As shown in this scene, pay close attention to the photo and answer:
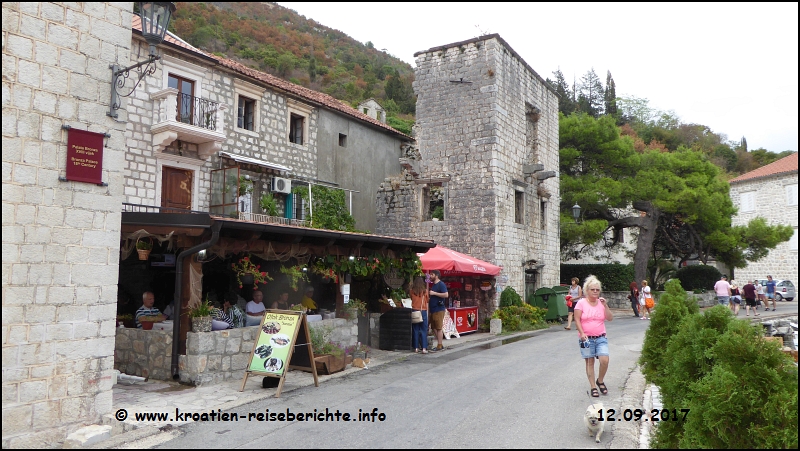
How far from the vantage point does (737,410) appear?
416 cm

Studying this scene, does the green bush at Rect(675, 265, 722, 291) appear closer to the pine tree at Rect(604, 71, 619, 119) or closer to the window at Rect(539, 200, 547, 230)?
the window at Rect(539, 200, 547, 230)

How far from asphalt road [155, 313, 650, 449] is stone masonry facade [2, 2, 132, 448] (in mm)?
1379

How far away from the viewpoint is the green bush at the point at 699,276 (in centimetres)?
2908

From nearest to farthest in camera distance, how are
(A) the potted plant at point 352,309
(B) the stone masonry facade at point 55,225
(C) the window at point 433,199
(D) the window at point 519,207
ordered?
(B) the stone masonry facade at point 55,225, (A) the potted plant at point 352,309, (C) the window at point 433,199, (D) the window at point 519,207

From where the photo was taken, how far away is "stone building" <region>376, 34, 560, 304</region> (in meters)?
17.7

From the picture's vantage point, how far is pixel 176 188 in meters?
14.7

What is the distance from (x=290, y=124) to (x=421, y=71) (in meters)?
5.02

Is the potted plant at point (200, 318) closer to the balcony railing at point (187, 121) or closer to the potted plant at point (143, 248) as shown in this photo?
the potted plant at point (143, 248)

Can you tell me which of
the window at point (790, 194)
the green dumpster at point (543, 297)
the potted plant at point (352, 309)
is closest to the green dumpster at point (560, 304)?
the green dumpster at point (543, 297)

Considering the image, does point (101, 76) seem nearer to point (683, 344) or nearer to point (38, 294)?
point (38, 294)

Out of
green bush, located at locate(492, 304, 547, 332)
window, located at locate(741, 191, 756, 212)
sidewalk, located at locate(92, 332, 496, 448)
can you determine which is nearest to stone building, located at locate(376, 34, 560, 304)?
green bush, located at locate(492, 304, 547, 332)

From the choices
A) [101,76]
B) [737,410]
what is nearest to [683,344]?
[737,410]

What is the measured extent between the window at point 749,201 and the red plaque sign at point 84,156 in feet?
134

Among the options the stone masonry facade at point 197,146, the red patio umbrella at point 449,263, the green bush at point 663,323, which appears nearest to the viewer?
the green bush at point 663,323
